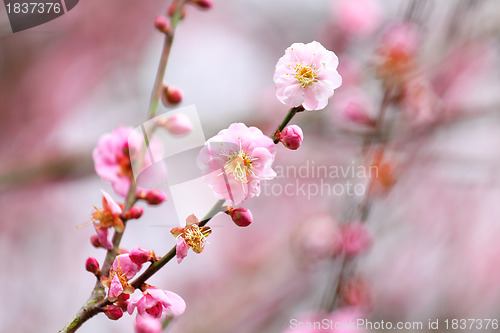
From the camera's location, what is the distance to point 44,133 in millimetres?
2812

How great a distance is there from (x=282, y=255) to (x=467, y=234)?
3.72 feet

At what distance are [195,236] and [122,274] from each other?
9 cm

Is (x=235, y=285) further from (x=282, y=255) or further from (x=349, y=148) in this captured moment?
(x=349, y=148)

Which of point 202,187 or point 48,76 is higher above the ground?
point 48,76

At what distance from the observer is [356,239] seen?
1324 mm

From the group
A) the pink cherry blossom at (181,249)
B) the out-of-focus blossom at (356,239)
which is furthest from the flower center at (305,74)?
the out-of-focus blossom at (356,239)

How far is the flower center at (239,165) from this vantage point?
578 millimetres

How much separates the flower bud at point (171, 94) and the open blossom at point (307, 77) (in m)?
0.23

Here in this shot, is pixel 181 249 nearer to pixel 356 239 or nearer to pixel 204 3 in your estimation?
pixel 204 3

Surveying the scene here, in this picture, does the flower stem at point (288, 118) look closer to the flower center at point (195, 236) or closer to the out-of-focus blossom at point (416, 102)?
the flower center at point (195, 236)

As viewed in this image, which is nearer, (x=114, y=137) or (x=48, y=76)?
(x=114, y=137)

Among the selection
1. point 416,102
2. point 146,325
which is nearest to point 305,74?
point 146,325

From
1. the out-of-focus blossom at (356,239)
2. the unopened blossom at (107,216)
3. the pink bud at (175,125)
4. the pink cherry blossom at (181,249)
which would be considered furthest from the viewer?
the out-of-focus blossom at (356,239)

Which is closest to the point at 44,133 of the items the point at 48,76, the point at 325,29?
the point at 48,76
